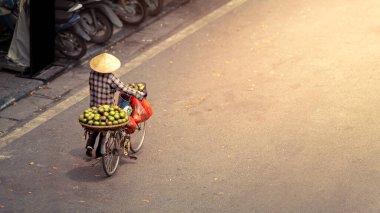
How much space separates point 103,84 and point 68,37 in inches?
184

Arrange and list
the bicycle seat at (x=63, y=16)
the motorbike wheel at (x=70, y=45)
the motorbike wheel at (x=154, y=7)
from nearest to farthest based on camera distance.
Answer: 1. the bicycle seat at (x=63, y=16)
2. the motorbike wheel at (x=70, y=45)
3. the motorbike wheel at (x=154, y=7)

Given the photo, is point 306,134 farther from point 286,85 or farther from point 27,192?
point 27,192

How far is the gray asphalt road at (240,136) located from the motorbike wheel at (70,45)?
1092 mm

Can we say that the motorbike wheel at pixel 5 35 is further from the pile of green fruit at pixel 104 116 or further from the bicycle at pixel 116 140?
the pile of green fruit at pixel 104 116

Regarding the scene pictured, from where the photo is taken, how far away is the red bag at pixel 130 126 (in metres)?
13.4

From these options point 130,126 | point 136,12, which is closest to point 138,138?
point 130,126

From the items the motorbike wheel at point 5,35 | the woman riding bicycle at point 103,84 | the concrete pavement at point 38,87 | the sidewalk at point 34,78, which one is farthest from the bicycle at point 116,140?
the motorbike wheel at point 5,35

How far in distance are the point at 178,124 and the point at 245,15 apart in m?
5.94

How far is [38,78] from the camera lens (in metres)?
17.1

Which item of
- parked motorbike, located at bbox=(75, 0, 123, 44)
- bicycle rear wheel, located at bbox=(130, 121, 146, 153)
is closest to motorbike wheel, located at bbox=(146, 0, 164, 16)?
parked motorbike, located at bbox=(75, 0, 123, 44)

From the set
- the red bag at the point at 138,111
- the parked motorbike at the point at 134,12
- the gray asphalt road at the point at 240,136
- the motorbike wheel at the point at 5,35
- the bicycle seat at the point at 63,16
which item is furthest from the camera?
the parked motorbike at the point at 134,12

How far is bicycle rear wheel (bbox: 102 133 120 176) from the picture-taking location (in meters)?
13.2

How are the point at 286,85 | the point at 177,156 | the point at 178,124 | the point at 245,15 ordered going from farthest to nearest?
1. the point at 245,15
2. the point at 286,85
3. the point at 178,124
4. the point at 177,156

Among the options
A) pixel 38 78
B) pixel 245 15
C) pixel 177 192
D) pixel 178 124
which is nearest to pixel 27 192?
pixel 177 192
